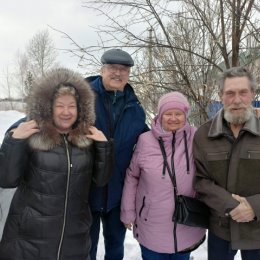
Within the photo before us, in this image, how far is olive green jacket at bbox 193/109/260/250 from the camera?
2342 millimetres

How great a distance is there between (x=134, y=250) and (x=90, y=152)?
2.07 m

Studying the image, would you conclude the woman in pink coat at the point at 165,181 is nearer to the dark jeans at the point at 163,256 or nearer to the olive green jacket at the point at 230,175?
the dark jeans at the point at 163,256

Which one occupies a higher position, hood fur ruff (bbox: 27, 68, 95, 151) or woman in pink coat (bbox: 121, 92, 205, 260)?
hood fur ruff (bbox: 27, 68, 95, 151)

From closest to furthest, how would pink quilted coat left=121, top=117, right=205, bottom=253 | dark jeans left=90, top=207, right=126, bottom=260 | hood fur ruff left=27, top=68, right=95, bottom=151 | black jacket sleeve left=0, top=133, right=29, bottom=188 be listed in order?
1. black jacket sleeve left=0, top=133, right=29, bottom=188
2. hood fur ruff left=27, top=68, right=95, bottom=151
3. pink quilted coat left=121, top=117, right=205, bottom=253
4. dark jeans left=90, top=207, right=126, bottom=260

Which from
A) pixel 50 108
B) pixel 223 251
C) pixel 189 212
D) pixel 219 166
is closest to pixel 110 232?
pixel 189 212

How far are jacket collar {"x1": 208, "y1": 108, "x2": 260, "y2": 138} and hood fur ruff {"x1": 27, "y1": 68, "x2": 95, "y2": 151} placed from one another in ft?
2.76

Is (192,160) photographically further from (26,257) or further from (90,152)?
(26,257)

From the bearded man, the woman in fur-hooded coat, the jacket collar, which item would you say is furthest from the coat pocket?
the woman in fur-hooded coat

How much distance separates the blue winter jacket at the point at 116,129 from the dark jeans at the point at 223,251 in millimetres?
792

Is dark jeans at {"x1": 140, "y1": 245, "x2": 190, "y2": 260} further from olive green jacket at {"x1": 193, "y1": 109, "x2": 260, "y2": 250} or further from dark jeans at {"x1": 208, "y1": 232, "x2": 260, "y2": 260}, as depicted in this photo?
olive green jacket at {"x1": 193, "y1": 109, "x2": 260, "y2": 250}

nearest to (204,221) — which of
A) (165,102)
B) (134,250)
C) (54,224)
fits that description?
(165,102)

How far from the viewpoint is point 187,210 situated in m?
2.53

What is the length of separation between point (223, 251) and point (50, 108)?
1.56 m

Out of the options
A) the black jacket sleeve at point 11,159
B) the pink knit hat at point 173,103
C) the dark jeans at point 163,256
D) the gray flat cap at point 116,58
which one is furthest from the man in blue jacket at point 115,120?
the black jacket sleeve at point 11,159
